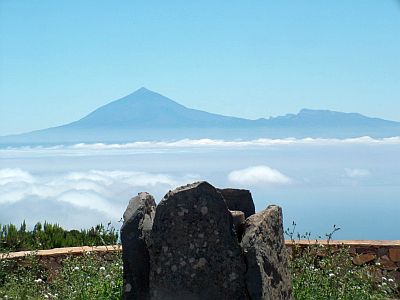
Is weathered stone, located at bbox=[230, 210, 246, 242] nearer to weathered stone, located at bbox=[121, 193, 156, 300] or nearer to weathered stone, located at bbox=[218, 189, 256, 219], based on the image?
weathered stone, located at bbox=[218, 189, 256, 219]

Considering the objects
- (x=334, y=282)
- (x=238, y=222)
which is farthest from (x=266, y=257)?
(x=334, y=282)

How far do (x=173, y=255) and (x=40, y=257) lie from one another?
17.1ft

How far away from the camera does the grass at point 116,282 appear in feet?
29.2

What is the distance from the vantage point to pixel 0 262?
11.1 meters

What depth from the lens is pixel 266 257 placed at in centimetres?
742

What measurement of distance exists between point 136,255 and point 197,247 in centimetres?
74

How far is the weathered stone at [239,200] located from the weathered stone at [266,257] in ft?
0.86

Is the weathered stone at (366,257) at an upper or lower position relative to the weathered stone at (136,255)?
lower

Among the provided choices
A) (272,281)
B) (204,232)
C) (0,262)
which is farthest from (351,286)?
(0,262)

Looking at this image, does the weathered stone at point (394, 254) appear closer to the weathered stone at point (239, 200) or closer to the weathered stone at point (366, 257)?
the weathered stone at point (366, 257)

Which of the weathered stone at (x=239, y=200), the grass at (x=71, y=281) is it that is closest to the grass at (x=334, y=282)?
the weathered stone at (x=239, y=200)

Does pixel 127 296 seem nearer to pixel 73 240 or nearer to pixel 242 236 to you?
pixel 242 236

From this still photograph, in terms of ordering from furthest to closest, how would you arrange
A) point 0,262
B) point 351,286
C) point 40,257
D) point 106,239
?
point 106,239, point 40,257, point 0,262, point 351,286

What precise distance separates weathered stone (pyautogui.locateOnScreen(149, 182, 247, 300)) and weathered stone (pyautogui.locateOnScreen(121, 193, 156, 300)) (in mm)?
357
